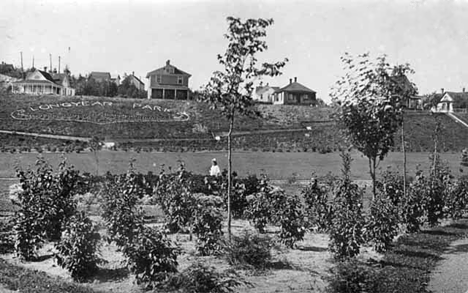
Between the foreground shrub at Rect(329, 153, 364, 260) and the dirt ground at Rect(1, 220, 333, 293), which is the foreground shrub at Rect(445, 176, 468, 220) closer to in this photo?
the dirt ground at Rect(1, 220, 333, 293)

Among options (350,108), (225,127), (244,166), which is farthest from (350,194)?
(225,127)

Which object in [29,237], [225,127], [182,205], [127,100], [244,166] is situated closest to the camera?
[29,237]

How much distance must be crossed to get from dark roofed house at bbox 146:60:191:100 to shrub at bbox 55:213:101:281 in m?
68.7

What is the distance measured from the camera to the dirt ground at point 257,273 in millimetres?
8344

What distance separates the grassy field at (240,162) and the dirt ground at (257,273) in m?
14.3

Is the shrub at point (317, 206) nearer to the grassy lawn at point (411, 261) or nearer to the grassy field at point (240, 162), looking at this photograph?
the grassy lawn at point (411, 261)

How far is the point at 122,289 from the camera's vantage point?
27.0ft

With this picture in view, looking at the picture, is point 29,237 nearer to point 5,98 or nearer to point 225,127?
point 225,127

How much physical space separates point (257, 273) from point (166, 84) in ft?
230

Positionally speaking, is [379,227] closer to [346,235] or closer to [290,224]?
[346,235]

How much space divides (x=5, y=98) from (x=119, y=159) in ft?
110

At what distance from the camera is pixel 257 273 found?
29.8ft

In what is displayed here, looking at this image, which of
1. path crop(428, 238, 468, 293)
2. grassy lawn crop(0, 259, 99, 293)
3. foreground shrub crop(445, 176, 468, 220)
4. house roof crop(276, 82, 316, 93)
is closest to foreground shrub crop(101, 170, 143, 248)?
grassy lawn crop(0, 259, 99, 293)

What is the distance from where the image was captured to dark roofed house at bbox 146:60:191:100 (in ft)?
254
